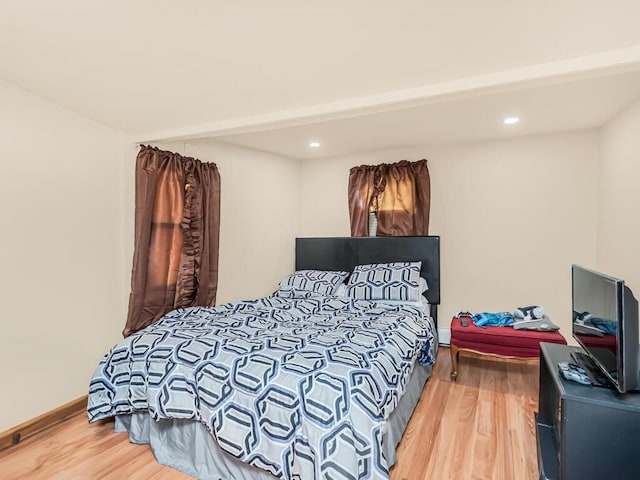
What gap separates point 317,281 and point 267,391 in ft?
7.05

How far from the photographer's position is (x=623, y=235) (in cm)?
279

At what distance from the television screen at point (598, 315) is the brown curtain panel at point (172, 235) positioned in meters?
2.82

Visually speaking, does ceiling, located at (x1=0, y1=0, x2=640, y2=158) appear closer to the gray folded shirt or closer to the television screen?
the television screen

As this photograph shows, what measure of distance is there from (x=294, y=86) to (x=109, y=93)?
3.82 feet

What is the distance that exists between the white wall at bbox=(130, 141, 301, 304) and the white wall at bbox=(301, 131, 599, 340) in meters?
1.15

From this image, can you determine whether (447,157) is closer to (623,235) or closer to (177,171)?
(623,235)

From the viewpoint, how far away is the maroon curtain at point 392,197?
394 centimetres

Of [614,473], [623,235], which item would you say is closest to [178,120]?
[614,473]

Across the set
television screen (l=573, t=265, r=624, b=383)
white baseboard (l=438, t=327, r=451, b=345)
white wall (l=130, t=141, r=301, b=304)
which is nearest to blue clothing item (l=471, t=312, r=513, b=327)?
white baseboard (l=438, t=327, r=451, b=345)

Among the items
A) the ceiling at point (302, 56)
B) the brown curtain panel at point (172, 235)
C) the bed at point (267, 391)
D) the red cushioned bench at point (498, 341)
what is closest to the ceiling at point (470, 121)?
the ceiling at point (302, 56)

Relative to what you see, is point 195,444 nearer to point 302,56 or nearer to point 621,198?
point 302,56

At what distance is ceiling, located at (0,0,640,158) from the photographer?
1.43 m

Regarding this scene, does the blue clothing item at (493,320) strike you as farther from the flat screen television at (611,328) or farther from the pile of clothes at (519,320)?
the flat screen television at (611,328)

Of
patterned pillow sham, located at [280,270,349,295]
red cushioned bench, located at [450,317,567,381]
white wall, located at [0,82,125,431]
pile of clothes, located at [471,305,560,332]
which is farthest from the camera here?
patterned pillow sham, located at [280,270,349,295]
